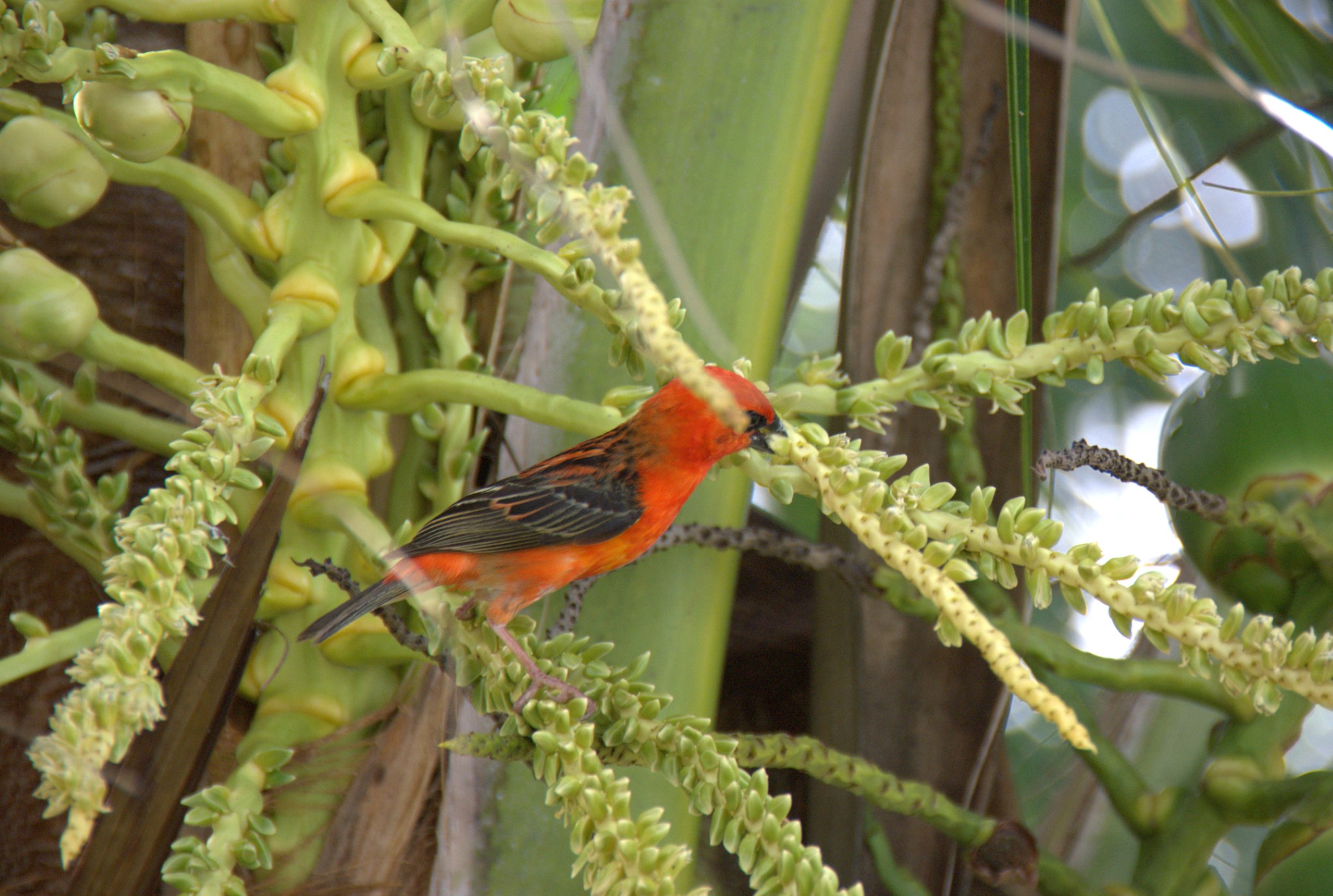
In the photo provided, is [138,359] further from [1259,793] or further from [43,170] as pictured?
[1259,793]

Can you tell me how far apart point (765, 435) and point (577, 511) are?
322 millimetres

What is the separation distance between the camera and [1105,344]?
27.5 inches

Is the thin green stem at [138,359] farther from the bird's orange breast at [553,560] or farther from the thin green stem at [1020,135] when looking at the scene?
the thin green stem at [1020,135]

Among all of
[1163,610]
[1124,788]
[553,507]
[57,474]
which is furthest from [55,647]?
[1124,788]

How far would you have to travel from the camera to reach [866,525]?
0.59 m

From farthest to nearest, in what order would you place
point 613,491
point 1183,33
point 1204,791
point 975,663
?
point 613,491
point 975,663
point 1204,791
point 1183,33

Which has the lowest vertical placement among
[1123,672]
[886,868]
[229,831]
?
[229,831]

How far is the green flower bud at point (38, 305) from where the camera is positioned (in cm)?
70

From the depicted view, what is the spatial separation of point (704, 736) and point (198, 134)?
68 centimetres

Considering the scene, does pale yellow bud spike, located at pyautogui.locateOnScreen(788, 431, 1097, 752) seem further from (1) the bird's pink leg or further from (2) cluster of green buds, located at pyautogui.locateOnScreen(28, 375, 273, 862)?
(2) cluster of green buds, located at pyautogui.locateOnScreen(28, 375, 273, 862)

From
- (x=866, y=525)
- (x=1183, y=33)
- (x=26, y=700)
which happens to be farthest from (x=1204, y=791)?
(x=26, y=700)

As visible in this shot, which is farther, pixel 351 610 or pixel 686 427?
pixel 686 427

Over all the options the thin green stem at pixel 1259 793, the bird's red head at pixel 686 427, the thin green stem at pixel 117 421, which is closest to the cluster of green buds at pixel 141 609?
the thin green stem at pixel 117 421

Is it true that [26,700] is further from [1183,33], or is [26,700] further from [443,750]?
[1183,33]
